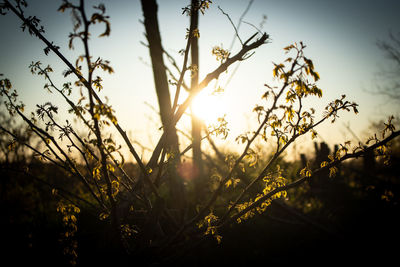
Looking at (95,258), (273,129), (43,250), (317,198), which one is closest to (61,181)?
(43,250)

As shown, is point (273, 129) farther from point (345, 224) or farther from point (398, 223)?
point (398, 223)

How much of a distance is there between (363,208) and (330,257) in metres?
2.42

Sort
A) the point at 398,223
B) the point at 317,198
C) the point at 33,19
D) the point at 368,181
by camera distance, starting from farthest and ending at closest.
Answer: the point at 368,181 < the point at 317,198 < the point at 398,223 < the point at 33,19

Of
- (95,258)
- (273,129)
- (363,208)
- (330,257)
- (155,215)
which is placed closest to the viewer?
(273,129)

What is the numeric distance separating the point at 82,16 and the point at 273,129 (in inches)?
63.2

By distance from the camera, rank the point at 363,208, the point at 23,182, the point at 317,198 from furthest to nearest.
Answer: the point at 23,182
the point at 317,198
the point at 363,208

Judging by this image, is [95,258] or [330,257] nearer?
[95,258]

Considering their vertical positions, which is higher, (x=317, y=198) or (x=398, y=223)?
(x=317, y=198)

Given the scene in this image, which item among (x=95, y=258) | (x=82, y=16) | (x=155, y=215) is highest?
(x=82, y=16)

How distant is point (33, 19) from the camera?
4.98 feet

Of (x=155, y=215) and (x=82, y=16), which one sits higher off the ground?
(x=82, y=16)

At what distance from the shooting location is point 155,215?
188cm

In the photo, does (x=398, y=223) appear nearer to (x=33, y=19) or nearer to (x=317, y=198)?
(x=317, y=198)

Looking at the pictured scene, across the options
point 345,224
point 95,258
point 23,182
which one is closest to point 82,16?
point 95,258
